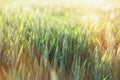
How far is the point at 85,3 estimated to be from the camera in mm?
2395

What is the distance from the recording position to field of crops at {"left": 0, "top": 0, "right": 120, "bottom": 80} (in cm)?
145

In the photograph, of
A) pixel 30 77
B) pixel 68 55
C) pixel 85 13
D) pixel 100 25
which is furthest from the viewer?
pixel 85 13

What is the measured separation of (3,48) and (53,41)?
0.68 feet

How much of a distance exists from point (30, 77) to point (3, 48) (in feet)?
0.78

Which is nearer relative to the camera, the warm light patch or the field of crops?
the field of crops

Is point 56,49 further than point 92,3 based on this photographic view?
No

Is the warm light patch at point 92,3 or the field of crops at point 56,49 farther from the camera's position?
the warm light patch at point 92,3

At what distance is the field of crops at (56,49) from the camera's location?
4.75ft

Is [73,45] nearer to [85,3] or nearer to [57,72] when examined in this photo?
[57,72]

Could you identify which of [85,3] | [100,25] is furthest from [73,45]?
[85,3]

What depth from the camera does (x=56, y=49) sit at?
1.53m

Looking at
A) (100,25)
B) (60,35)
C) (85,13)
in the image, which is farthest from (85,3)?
(60,35)

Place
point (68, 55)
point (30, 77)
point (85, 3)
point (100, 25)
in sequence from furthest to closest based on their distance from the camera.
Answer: point (85, 3)
point (100, 25)
point (68, 55)
point (30, 77)

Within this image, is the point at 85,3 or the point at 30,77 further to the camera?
the point at 85,3
